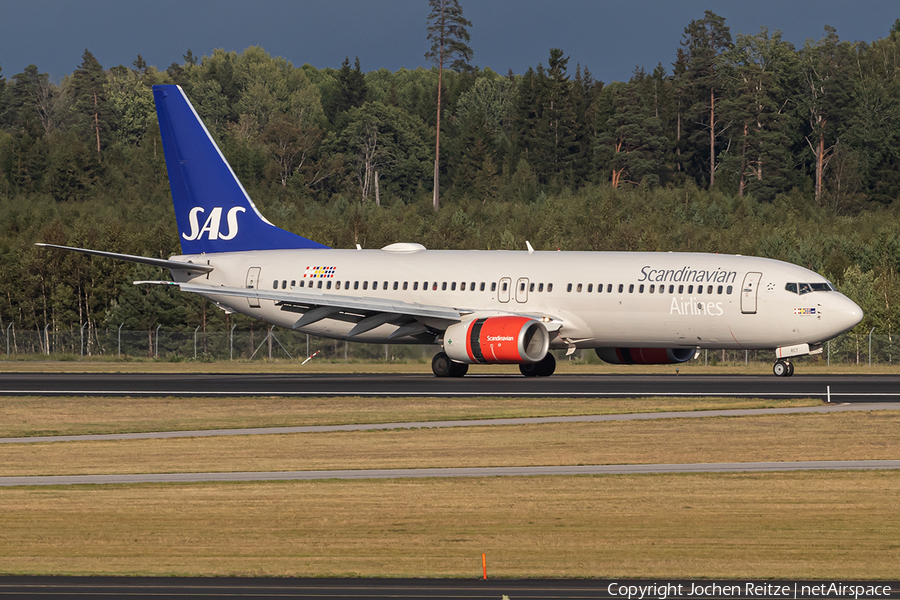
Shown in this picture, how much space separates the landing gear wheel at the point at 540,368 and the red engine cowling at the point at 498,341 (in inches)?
92.9

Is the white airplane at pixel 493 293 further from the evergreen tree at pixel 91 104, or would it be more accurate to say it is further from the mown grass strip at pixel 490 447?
the evergreen tree at pixel 91 104

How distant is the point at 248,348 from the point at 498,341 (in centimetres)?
2892

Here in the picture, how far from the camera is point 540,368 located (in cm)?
4522

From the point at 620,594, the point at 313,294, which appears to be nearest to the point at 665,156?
the point at 313,294

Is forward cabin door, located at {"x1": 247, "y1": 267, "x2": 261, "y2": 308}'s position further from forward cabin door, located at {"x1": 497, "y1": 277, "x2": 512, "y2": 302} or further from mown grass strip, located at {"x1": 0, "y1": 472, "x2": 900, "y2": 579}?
mown grass strip, located at {"x1": 0, "y1": 472, "x2": 900, "y2": 579}

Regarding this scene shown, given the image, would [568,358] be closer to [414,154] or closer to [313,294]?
[313,294]

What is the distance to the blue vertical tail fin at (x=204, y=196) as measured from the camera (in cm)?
5241

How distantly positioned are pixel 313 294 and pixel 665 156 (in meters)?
102

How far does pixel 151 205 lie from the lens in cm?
11812

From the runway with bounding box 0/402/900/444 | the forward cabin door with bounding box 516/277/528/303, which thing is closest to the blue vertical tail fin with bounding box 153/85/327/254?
the forward cabin door with bounding box 516/277/528/303

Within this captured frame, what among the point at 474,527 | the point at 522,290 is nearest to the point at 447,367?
the point at 522,290

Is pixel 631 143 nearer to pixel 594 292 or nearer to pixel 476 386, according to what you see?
pixel 594 292

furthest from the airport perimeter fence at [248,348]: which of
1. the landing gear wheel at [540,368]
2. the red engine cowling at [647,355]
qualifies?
the landing gear wheel at [540,368]

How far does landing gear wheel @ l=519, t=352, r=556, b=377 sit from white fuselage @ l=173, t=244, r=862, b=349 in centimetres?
157
